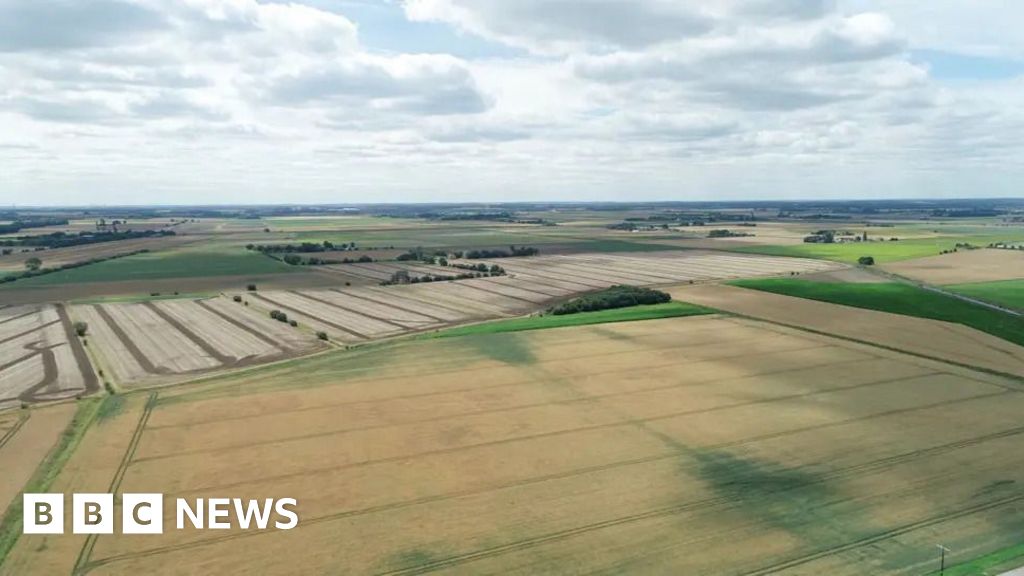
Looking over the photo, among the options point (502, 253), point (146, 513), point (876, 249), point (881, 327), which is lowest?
point (146, 513)

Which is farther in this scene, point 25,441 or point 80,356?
point 80,356

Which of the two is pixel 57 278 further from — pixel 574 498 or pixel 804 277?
pixel 804 277

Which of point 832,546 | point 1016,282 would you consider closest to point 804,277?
point 1016,282

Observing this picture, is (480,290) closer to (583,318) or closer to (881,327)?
(583,318)

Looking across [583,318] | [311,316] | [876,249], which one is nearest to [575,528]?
[583,318]

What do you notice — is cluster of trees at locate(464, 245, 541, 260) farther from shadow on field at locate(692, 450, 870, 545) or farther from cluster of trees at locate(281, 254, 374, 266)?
shadow on field at locate(692, 450, 870, 545)

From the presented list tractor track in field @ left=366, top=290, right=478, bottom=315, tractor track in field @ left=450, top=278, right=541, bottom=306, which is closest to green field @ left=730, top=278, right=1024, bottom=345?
tractor track in field @ left=450, top=278, right=541, bottom=306
